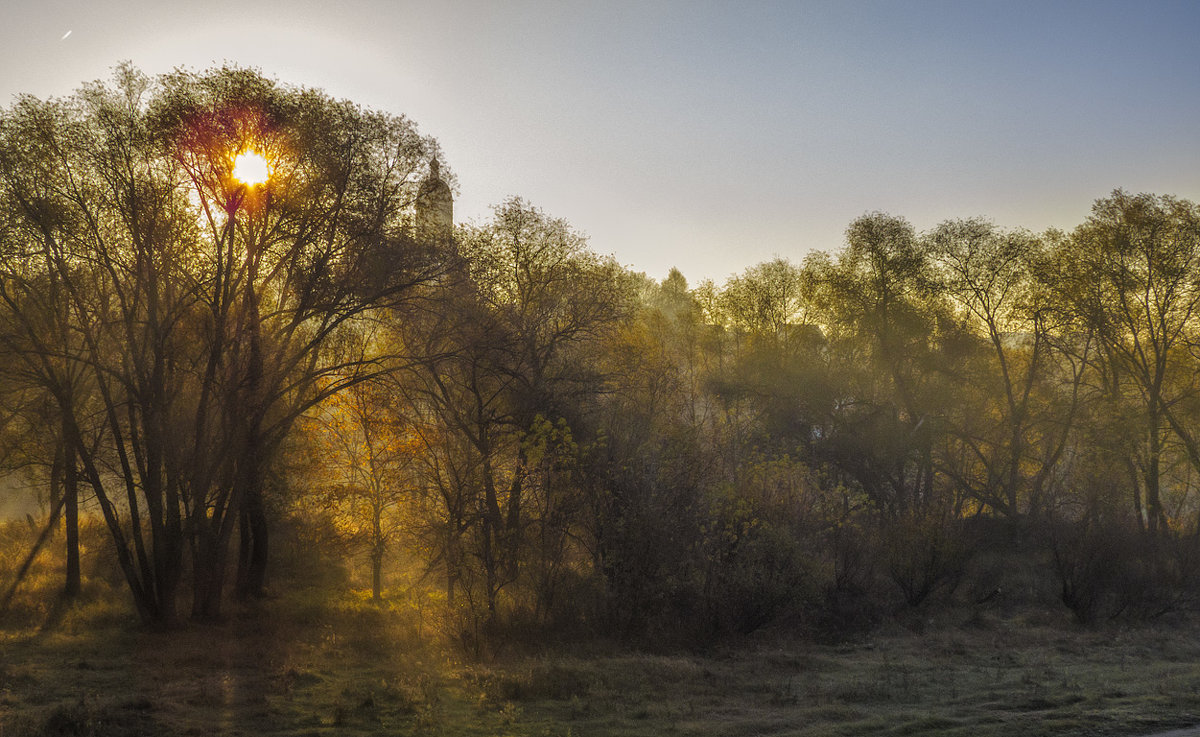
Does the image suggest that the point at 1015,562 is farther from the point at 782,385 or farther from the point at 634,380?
the point at 634,380

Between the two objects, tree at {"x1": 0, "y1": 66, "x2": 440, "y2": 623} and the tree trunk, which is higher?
tree at {"x1": 0, "y1": 66, "x2": 440, "y2": 623}

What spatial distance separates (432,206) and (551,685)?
1169cm

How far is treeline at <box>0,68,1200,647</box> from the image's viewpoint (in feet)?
61.5

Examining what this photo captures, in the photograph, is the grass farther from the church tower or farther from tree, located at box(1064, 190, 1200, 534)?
tree, located at box(1064, 190, 1200, 534)

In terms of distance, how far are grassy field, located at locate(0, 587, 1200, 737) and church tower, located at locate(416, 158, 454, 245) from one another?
9961mm

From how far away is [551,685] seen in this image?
1562 cm

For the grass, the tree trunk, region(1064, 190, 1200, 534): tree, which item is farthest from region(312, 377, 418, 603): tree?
region(1064, 190, 1200, 534): tree

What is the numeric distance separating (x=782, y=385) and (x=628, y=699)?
30.0 metres

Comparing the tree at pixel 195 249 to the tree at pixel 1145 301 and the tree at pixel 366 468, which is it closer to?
the tree at pixel 366 468

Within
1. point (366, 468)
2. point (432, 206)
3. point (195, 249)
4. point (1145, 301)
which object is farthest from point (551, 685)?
point (1145, 301)

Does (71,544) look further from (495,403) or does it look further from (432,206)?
(432,206)

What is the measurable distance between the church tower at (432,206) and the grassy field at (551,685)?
9.96m

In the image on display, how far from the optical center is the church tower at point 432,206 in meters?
20.4

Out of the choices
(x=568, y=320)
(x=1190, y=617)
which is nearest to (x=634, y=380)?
(x=568, y=320)
